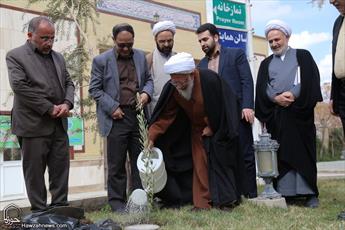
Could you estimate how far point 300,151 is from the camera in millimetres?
5328

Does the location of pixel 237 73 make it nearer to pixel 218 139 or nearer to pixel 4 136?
pixel 218 139

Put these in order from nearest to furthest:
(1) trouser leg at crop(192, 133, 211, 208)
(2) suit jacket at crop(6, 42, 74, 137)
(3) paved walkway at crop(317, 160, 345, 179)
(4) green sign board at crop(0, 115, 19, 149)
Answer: (2) suit jacket at crop(6, 42, 74, 137)
(1) trouser leg at crop(192, 133, 211, 208)
(4) green sign board at crop(0, 115, 19, 149)
(3) paved walkway at crop(317, 160, 345, 179)

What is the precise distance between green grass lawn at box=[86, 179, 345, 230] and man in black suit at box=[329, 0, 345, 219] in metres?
0.86

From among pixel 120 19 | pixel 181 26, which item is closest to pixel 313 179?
pixel 120 19

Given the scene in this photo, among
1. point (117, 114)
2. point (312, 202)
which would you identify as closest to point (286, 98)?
point (312, 202)

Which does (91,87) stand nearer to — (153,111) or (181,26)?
(153,111)

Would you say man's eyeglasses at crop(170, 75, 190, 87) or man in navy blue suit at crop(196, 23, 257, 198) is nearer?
man's eyeglasses at crop(170, 75, 190, 87)

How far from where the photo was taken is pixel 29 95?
4465mm

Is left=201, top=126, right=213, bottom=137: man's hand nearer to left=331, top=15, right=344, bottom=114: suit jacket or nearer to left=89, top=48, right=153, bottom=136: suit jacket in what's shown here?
left=89, top=48, right=153, bottom=136: suit jacket

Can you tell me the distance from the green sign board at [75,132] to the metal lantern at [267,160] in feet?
24.6

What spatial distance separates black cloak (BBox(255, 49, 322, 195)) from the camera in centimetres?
529

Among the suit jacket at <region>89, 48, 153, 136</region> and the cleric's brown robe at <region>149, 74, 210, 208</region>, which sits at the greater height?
the suit jacket at <region>89, 48, 153, 136</region>

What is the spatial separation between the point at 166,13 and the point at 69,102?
10.8 m

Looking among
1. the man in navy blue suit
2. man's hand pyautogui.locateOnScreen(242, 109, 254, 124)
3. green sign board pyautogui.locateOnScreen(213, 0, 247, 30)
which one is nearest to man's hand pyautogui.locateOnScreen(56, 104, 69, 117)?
the man in navy blue suit
